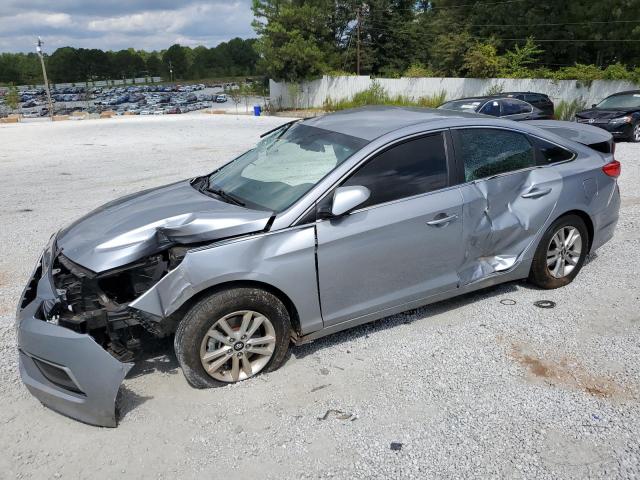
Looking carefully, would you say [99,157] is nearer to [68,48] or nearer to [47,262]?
[47,262]

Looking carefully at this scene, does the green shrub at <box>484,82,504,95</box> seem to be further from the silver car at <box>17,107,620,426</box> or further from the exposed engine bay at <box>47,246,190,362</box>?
the exposed engine bay at <box>47,246,190,362</box>

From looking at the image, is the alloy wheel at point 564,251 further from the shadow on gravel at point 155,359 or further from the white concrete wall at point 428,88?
the white concrete wall at point 428,88

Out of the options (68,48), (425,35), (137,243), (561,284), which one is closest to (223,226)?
(137,243)

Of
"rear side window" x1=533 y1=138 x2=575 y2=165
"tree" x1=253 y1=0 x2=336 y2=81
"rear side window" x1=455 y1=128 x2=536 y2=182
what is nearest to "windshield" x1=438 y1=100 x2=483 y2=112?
"rear side window" x1=533 y1=138 x2=575 y2=165

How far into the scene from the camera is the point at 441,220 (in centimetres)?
356

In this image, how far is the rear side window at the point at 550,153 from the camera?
4.24 m

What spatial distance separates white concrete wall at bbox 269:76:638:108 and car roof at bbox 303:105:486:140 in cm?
2399

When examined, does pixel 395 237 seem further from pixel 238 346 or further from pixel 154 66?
pixel 154 66

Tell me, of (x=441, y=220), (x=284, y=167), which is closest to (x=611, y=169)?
(x=441, y=220)

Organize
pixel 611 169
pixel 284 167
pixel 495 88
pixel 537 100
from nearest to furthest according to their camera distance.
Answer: pixel 284 167
pixel 611 169
pixel 537 100
pixel 495 88

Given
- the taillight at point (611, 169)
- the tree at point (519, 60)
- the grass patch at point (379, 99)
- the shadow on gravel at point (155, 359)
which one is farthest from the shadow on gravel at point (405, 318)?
the tree at point (519, 60)

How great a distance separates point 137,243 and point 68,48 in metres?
177

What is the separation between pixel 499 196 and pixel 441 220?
664mm

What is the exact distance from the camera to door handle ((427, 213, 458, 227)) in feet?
11.6
